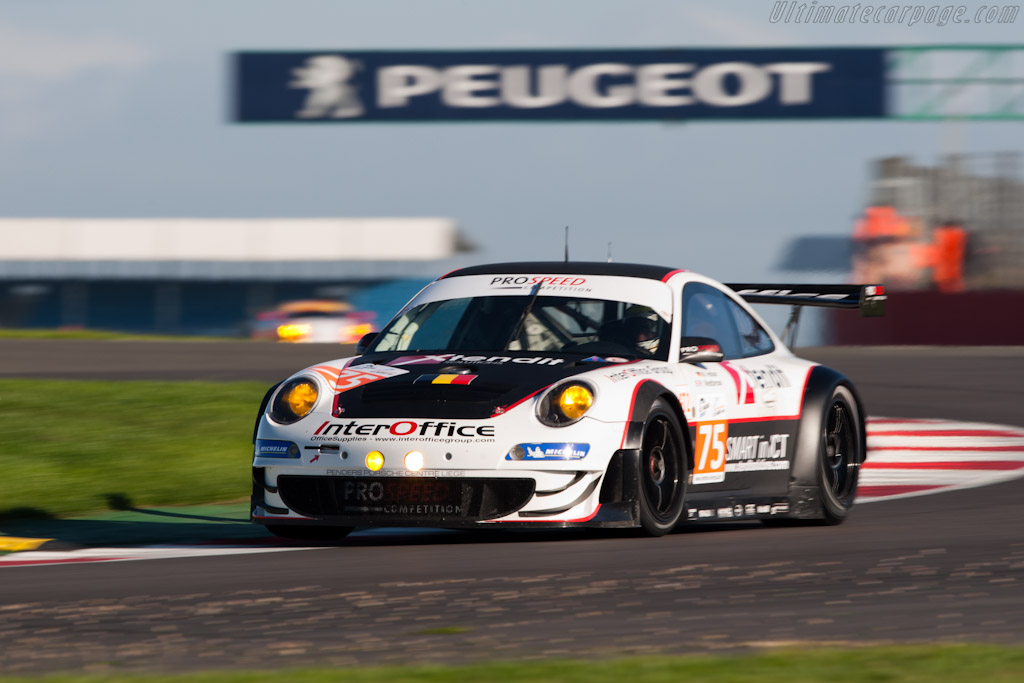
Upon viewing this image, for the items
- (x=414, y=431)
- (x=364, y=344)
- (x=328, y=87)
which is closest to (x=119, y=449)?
(x=364, y=344)

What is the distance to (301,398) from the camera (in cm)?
698

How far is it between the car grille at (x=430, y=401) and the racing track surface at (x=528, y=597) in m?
0.55

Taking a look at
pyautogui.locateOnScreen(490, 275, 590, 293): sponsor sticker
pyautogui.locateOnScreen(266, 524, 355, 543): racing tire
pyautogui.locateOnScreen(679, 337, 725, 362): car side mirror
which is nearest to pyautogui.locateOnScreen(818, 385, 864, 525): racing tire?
pyautogui.locateOnScreen(679, 337, 725, 362): car side mirror

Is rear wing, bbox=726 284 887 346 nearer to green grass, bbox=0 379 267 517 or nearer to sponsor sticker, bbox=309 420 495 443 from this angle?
sponsor sticker, bbox=309 420 495 443

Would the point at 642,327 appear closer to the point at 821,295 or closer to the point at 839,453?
the point at 839,453

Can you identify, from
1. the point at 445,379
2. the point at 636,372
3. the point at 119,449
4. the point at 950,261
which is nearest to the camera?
the point at 445,379

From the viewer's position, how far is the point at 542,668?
4320 mm

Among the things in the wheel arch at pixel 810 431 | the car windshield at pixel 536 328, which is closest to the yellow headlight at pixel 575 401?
the car windshield at pixel 536 328

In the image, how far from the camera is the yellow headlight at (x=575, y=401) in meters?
6.73

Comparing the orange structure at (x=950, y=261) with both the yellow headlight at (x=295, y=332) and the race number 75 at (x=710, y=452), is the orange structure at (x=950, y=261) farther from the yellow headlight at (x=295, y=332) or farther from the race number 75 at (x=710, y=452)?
the race number 75 at (x=710, y=452)

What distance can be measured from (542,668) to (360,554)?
260cm

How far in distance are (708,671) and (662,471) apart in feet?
9.35

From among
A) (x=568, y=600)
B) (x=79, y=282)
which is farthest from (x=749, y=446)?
(x=79, y=282)

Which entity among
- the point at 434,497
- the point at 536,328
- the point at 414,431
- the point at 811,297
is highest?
the point at 811,297
